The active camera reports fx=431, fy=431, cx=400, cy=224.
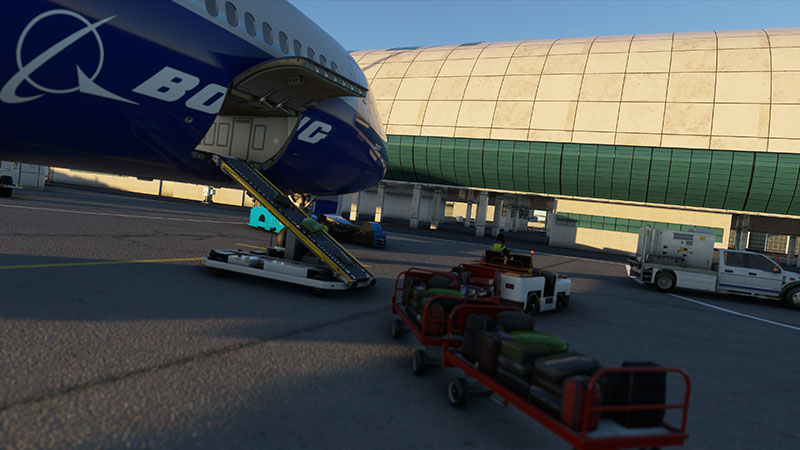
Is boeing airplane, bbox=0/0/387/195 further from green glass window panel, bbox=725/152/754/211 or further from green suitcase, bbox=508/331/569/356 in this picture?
green glass window panel, bbox=725/152/754/211

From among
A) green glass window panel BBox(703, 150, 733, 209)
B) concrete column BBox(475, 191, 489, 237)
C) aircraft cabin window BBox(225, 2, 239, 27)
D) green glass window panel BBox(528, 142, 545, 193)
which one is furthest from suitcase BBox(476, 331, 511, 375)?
concrete column BBox(475, 191, 489, 237)

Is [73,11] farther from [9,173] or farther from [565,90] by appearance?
[565,90]

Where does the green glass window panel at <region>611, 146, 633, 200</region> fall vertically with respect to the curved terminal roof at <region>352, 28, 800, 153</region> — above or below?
below

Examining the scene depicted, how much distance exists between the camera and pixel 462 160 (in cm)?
4350

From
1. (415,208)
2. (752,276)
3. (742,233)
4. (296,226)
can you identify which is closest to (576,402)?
(296,226)

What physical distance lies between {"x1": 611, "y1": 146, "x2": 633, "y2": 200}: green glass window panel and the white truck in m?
21.4

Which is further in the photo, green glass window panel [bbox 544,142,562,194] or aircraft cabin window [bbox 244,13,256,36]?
green glass window panel [bbox 544,142,562,194]

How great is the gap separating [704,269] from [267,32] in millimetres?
17610

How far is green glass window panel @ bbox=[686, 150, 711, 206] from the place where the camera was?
114ft

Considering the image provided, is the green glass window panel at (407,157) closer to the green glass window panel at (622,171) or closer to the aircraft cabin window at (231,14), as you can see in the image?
the green glass window panel at (622,171)

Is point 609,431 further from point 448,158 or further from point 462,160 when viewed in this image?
point 448,158

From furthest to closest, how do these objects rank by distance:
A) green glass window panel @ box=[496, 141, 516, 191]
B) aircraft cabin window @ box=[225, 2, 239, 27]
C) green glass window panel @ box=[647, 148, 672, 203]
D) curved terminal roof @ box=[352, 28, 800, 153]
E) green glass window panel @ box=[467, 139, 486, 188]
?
green glass window panel @ box=[467, 139, 486, 188], green glass window panel @ box=[496, 141, 516, 191], green glass window panel @ box=[647, 148, 672, 203], curved terminal roof @ box=[352, 28, 800, 153], aircraft cabin window @ box=[225, 2, 239, 27]

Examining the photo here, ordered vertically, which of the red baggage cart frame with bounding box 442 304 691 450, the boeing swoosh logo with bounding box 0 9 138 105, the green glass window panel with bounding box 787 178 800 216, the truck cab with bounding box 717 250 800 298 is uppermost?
the green glass window panel with bounding box 787 178 800 216

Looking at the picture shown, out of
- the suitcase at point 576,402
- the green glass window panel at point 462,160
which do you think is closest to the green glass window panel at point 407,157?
the green glass window panel at point 462,160
